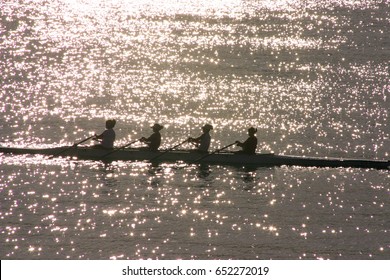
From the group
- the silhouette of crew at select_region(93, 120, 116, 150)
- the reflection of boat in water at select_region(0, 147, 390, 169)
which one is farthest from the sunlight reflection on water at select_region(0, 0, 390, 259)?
the silhouette of crew at select_region(93, 120, 116, 150)

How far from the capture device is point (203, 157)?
39.4 meters

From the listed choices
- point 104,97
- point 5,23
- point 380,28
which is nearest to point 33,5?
point 5,23

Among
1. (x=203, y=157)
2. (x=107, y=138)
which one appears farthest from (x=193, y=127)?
(x=107, y=138)

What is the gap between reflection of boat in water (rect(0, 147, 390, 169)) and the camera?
39438mm

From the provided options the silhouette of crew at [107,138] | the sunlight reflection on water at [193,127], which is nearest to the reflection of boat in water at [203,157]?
the silhouette of crew at [107,138]

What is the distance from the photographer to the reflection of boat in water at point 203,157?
129ft

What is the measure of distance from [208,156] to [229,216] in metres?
6.47

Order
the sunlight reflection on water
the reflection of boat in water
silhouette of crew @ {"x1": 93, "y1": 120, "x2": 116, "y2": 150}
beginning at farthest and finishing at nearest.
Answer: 1. silhouette of crew @ {"x1": 93, "y1": 120, "x2": 116, "y2": 150}
2. the reflection of boat in water
3. the sunlight reflection on water

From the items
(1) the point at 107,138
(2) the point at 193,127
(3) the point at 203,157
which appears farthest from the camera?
(2) the point at 193,127

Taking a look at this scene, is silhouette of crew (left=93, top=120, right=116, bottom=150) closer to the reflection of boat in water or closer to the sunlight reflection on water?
the reflection of boat in water

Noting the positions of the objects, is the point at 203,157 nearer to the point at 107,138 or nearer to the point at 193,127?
the point at 107,138

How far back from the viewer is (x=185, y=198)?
35.2 metres

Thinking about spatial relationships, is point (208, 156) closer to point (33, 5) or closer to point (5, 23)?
point (5, 23)

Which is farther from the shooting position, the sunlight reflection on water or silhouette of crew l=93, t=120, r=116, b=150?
silhouette of crew l=93, t=120, r=116, b=150
